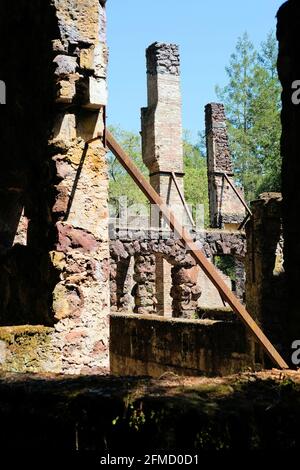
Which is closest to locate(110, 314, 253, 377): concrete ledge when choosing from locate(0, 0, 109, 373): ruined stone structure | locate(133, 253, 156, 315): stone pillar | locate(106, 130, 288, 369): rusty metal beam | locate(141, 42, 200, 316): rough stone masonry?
locate(106, 130, 288, 369): rusty metal beam

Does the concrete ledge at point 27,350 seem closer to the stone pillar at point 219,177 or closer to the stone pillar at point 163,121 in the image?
the stone pillar at point 163,121

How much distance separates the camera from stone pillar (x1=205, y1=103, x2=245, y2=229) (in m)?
28.4

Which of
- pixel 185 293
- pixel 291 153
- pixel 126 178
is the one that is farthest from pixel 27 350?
pixel 126 178

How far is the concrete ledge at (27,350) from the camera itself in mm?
5375

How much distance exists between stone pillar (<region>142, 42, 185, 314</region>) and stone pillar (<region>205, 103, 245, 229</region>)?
8.62 ft

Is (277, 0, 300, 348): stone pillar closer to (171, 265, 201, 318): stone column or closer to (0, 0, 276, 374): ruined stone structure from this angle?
(0, 0, 276, 374): ruined stone structure

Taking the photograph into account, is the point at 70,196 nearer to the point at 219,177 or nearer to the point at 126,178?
the point at 219,177

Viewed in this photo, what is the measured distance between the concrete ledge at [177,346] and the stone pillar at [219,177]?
54.1 feet

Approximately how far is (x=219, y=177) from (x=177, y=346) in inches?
756

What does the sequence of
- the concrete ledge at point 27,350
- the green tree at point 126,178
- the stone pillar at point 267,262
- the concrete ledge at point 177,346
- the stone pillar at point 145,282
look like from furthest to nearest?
the green tree at point 126,178, the stone pillar at point 145,282, the stone pillar at point 267,262, the concrete ledge at point 177,346, the concrete ledge at point 27,350

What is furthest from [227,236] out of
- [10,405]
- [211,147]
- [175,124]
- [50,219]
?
[10,405]

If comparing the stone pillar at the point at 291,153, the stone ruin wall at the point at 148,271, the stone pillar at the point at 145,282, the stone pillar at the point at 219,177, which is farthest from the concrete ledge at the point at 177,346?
the stone pillar at the point at 219,177
